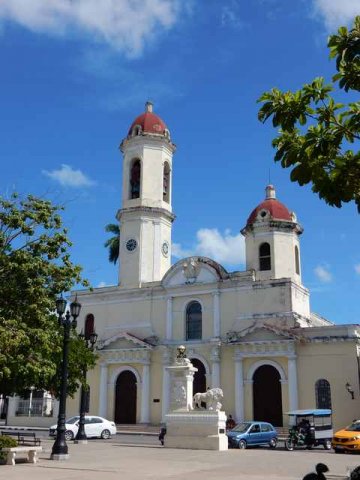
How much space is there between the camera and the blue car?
22.3m

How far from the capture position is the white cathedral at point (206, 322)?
3161 centimetres

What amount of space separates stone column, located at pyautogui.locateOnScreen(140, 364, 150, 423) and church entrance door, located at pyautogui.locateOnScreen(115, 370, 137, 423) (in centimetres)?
82

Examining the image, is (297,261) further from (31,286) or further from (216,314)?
(31,286)

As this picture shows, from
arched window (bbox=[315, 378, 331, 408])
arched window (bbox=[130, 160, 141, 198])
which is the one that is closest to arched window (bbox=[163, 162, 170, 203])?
arched window (bbox=[130, 160, 141, 198])

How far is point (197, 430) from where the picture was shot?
21.0 m

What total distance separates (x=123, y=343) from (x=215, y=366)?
650cm

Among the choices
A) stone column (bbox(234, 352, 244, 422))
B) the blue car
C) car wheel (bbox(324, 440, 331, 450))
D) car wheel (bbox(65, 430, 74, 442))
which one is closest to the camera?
the blue car

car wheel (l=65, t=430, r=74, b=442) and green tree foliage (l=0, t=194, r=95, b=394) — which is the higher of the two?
green tree foliage (l=0, t=194, r=95, b=394)

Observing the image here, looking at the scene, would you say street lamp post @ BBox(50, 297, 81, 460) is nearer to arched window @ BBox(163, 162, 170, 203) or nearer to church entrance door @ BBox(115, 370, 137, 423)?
church entrance door @ BBox(115, 370, 137, 423)

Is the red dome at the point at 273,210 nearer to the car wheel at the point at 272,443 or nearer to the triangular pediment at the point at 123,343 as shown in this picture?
the triangular pediment at the point at 123,343

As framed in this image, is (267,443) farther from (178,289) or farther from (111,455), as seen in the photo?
(178,289)

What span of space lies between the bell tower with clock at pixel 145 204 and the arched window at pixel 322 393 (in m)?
12.8

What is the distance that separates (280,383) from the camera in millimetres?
32312

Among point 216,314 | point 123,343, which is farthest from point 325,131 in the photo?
point 123,343
